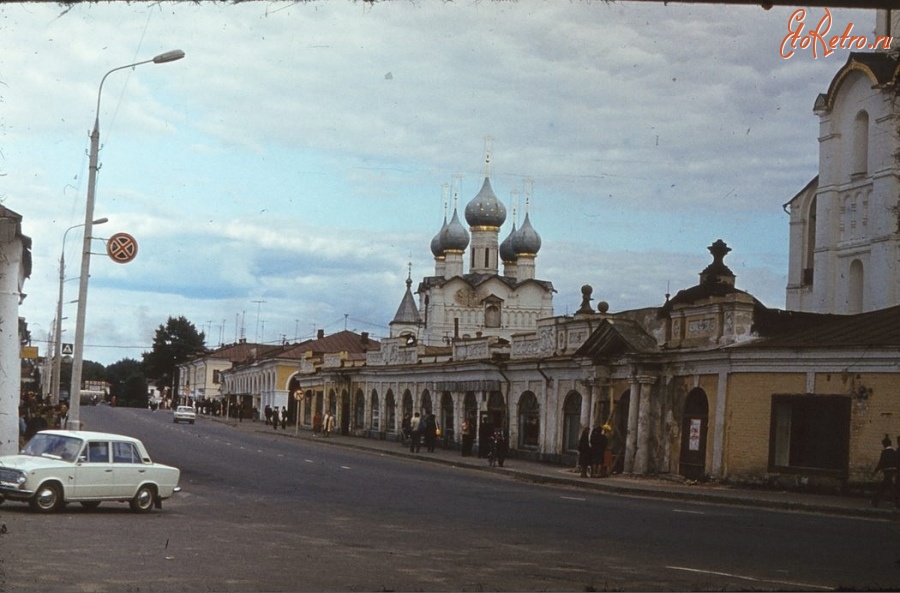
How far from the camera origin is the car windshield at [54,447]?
65.7 feet

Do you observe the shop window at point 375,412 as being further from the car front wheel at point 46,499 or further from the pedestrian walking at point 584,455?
the car front wheel at point 46,499

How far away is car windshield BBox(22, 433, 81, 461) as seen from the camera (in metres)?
20.0

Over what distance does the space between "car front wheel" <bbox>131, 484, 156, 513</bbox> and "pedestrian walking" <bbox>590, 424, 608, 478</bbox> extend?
1888cm

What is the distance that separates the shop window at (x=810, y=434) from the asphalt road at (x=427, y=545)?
5.70m

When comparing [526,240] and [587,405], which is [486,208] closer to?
[526,240]

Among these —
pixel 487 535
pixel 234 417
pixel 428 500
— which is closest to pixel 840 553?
pixel 487 535

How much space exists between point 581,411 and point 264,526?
2684cm

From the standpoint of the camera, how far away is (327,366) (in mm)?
83688

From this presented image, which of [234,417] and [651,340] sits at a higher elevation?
[651,340]

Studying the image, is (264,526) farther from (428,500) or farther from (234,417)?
(234,417)

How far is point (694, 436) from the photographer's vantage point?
36.4 m

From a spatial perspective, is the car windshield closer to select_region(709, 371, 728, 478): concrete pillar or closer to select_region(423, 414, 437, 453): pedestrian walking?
select_region(709, 371, 728, 478): concrete pillar

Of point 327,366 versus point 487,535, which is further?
point 327,366

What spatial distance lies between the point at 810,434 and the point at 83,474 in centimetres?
1977
